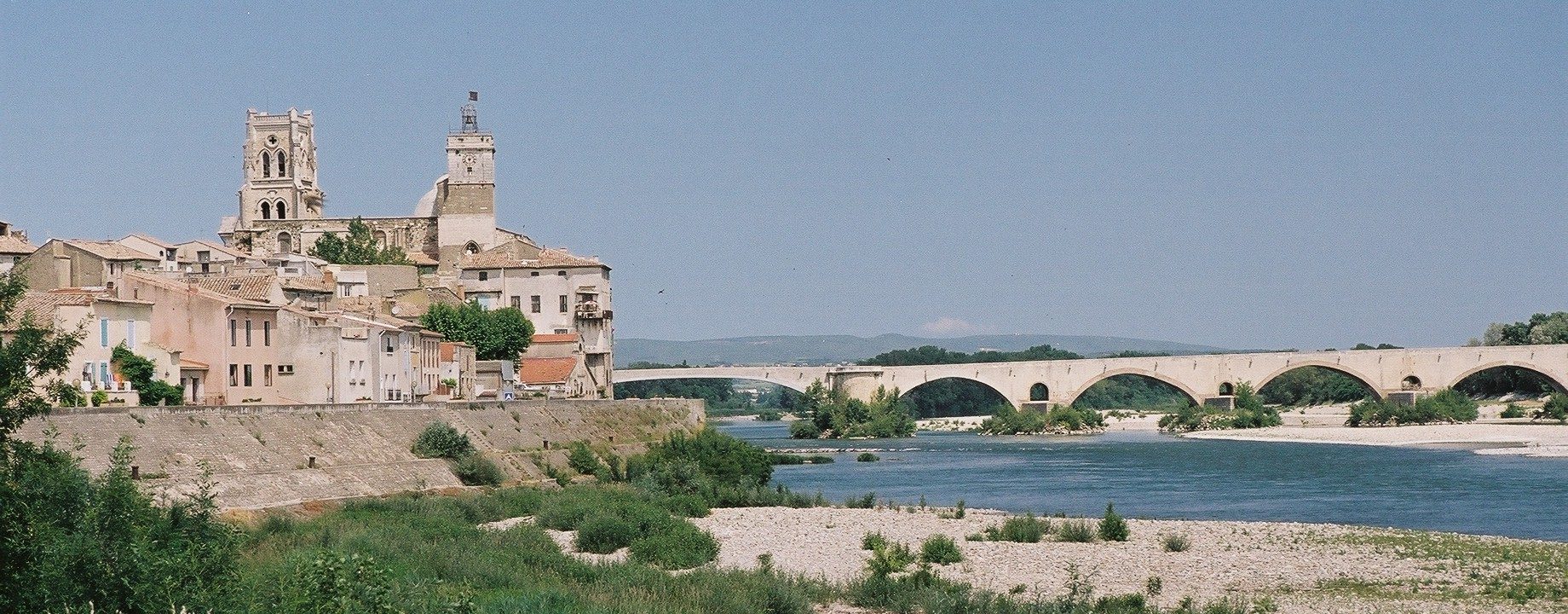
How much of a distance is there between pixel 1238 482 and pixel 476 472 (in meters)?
21.1

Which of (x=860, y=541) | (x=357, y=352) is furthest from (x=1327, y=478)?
(x=357, y=352)

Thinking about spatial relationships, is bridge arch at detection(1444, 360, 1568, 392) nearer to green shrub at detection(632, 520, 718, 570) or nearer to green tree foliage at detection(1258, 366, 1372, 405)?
green tree foliage at detection(1258, 366, 1372, 405)

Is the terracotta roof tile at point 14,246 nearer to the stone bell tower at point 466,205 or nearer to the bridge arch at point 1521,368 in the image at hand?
the stone bell tower at point 466,205

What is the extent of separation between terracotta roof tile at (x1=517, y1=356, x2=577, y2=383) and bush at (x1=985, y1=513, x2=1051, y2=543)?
102ft

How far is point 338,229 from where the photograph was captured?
80688 millimetres

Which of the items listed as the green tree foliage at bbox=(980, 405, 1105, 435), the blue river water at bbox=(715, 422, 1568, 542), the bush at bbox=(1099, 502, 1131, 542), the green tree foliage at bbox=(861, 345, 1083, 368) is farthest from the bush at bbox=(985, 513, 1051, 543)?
the green tree foliage at bbox=(861, 345, 1083, 368)

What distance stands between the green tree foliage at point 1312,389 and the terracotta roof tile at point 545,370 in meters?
56.9

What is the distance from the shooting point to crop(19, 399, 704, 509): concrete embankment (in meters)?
29.4

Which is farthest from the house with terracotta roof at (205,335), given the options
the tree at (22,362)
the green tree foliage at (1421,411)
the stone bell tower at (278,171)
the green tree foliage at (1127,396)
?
the green tree foliage at (1127,396)

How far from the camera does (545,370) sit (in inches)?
2360

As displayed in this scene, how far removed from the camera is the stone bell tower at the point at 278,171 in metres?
85.5

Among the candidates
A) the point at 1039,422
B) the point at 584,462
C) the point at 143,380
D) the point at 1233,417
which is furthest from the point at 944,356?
the point at 143,380

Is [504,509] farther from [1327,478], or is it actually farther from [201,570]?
[1327,478]

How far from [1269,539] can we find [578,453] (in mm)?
20382
